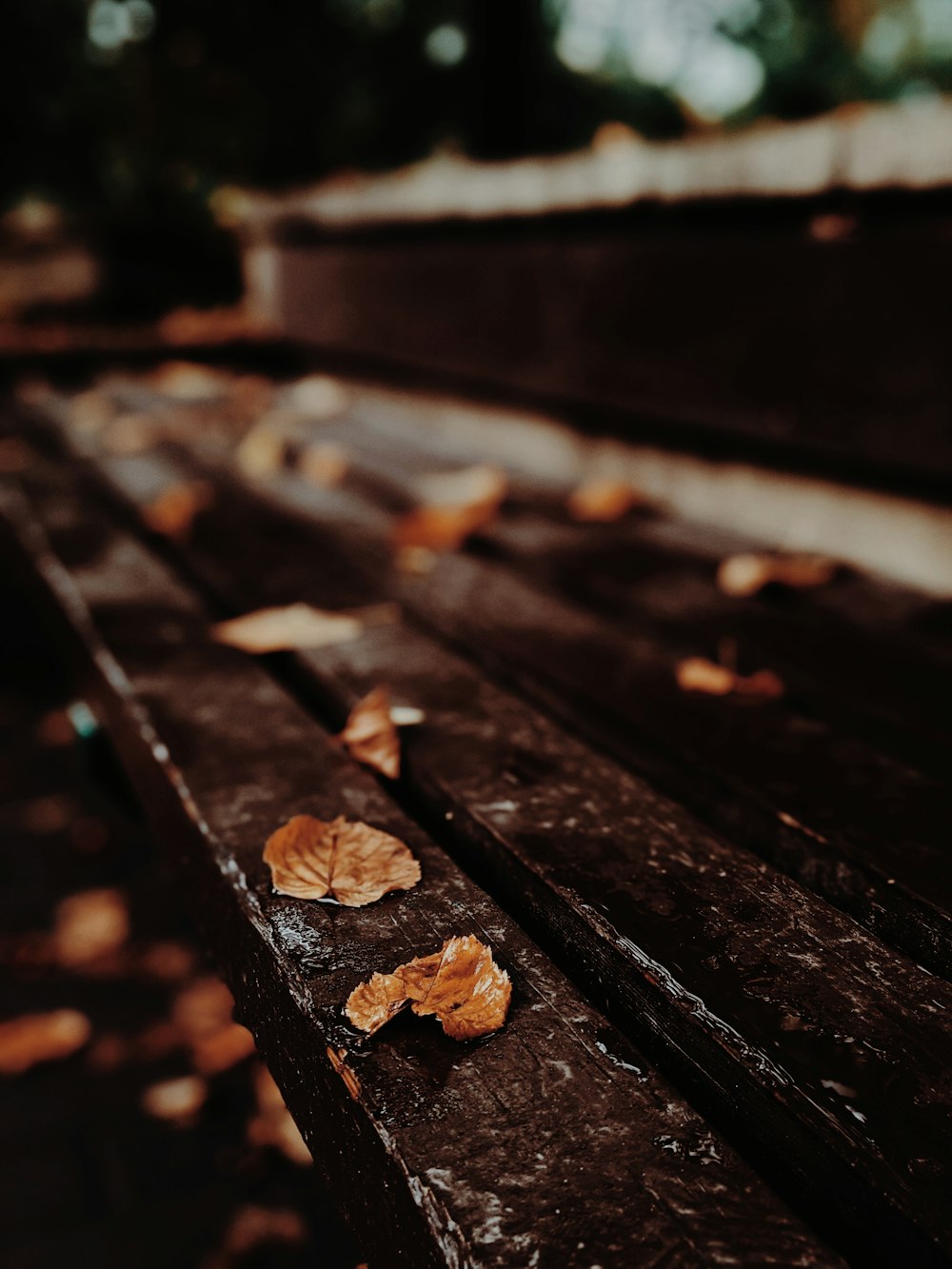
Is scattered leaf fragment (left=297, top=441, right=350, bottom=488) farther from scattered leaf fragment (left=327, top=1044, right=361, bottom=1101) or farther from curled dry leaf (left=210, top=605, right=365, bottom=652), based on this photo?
scattered leaf fragment (left=327, top=1044, right=361, bottom=1101)

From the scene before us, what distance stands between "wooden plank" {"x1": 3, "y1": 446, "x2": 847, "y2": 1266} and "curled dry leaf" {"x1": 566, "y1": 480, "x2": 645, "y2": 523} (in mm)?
995

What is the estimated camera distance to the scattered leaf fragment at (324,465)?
2186 millimetres

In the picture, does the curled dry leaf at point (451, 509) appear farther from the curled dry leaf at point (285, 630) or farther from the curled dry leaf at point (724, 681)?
the curled dry leaf at point (724, 681)

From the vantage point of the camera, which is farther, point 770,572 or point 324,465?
point 324,465

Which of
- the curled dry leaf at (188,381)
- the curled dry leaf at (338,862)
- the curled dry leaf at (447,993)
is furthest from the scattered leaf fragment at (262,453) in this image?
the curled dry leaf at (447,993)

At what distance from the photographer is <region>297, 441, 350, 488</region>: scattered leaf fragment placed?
2.19 metres

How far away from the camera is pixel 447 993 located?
632mm

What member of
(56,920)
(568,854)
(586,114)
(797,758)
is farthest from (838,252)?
(586,114)

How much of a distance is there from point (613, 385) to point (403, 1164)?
1.84 meters

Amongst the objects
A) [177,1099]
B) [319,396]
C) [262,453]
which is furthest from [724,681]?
[319,396]

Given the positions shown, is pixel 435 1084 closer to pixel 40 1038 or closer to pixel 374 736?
pixel 374 736

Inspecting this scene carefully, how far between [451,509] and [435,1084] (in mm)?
1326

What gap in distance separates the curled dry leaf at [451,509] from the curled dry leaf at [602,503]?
5.9 inches

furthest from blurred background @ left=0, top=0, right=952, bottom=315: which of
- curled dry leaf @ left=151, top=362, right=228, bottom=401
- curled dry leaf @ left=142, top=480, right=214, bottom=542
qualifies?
curled dry leaf @ left=142, top=480, right=214, bottom=542
